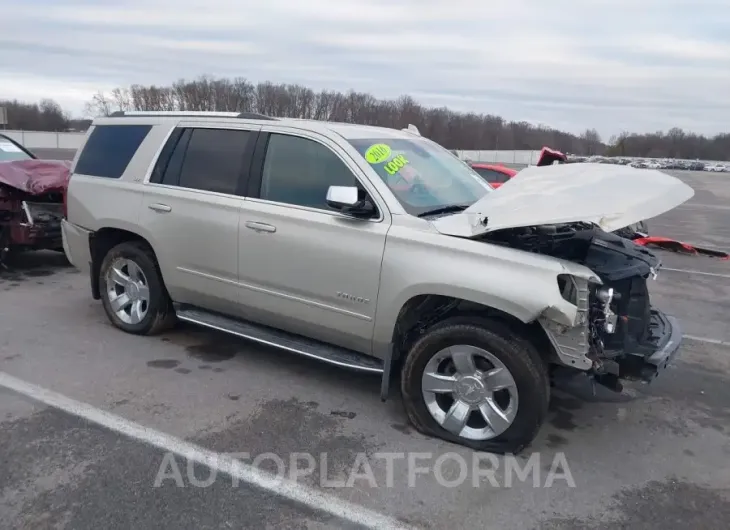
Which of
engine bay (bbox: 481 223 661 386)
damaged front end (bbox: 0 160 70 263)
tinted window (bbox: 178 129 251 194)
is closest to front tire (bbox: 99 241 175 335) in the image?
tinted window (bbox: 178 129 251 194)

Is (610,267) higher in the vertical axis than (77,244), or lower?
higher

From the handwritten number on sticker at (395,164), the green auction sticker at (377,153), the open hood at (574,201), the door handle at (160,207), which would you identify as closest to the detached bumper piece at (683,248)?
the open hood at (574,201)

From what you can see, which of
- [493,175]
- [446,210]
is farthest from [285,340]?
[493,175]

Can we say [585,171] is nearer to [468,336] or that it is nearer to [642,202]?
[642,202]

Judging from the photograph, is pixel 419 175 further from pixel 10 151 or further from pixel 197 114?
pixel 10 151

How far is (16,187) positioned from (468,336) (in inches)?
246

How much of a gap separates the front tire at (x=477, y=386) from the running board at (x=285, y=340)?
0.38 m

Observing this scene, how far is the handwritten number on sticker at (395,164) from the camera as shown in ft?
15.3

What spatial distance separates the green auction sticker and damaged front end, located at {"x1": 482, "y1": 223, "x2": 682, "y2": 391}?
1065 mm

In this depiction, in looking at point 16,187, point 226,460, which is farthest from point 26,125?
point 226,460

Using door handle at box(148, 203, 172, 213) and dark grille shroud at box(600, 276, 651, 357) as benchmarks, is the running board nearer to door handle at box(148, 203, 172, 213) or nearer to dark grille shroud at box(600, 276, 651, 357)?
door handle at box(148, 203, 172, 213)

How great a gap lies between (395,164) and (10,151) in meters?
7.15

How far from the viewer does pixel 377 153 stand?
15.6 ft

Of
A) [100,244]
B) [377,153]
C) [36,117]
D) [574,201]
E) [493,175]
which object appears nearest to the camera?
[574,201]
